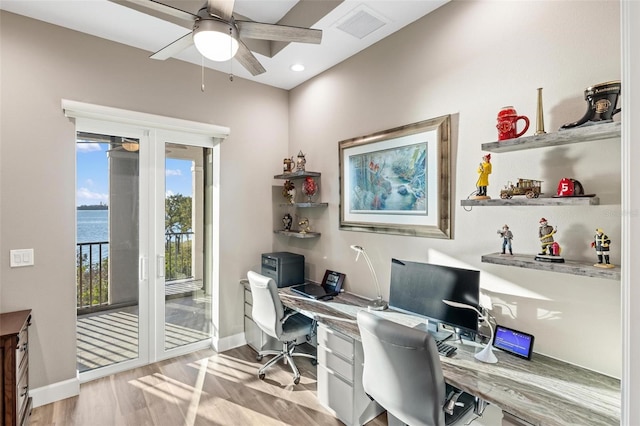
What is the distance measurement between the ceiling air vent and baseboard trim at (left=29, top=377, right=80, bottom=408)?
3.49 meters

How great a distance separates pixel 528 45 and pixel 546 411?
6.07 feet

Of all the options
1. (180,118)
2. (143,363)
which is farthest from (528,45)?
(143,363)

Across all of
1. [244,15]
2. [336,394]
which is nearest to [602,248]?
[336,394]

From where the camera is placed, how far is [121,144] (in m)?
2.89

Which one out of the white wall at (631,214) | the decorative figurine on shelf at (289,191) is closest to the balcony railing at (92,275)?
the decorative figurine on shelf at (289,191)

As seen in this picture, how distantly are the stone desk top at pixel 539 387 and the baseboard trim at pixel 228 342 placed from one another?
7.75 feet

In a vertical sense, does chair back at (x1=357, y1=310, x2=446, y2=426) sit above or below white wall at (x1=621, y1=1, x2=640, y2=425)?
below

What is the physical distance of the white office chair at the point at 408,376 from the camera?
4.93 feet

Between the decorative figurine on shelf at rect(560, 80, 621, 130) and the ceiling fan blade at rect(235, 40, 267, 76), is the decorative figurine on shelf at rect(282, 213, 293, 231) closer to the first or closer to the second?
the ceiling fan blade at rect(235, 40, 267, 76)

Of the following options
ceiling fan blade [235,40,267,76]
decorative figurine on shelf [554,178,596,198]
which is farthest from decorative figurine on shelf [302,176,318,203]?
decorative figurine on shelf [554,178,596,198]

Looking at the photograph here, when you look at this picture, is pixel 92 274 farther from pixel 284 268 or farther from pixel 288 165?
pixel 288 165

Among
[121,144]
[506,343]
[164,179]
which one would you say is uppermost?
[121,144]

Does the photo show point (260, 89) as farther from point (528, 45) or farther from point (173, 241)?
point (528, 45)

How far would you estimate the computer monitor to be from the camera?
188 centimetres
